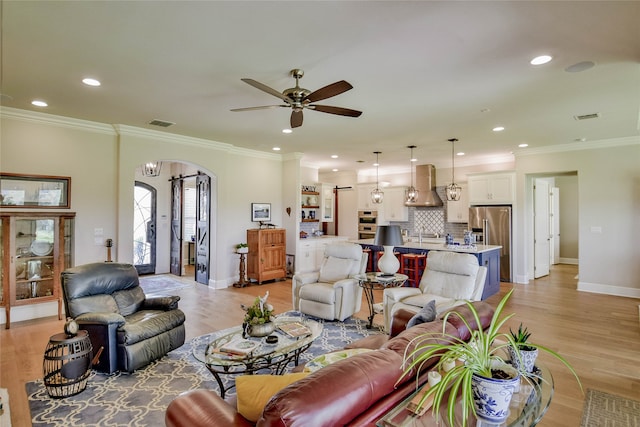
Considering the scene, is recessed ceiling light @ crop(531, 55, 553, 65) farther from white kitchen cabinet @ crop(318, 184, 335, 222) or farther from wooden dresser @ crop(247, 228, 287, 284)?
white kitchen cabinet @ crop(318, 184, 335, 222)

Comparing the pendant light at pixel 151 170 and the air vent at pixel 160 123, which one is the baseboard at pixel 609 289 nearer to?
the air vent at pixel 160 123

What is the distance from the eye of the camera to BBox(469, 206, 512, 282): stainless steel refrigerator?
7.42m

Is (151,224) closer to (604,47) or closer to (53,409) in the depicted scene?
(53,409)

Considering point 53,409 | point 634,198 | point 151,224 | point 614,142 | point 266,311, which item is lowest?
point 53,409

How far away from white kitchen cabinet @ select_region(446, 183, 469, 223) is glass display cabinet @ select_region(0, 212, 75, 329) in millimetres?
8150

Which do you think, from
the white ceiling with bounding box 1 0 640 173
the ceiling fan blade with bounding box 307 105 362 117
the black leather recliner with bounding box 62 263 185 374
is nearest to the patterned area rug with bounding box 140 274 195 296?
the black leather recliner with bounding box 62 263 185 374

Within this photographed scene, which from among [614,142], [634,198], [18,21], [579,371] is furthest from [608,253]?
[18,21]

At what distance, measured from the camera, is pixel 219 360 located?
8.02ft

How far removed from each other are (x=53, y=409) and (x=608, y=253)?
327 inches

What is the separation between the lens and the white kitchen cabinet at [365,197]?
1010 centimetres

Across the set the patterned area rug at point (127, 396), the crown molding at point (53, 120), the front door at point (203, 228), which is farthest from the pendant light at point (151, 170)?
the patterned area rug at point (127, 396)

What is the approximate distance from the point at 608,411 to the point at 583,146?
219 inches

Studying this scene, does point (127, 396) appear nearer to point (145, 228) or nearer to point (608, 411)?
point (608, 411)

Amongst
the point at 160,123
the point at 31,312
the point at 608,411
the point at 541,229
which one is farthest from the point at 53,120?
the point at 541,229
